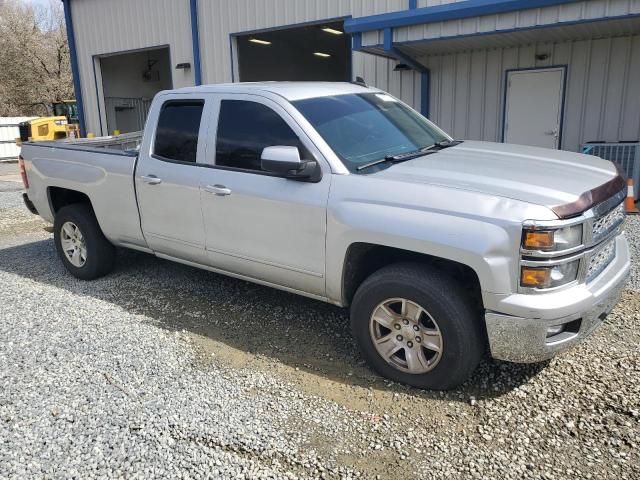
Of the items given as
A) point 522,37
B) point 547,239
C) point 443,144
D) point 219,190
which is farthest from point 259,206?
point 522,37

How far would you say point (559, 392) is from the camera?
10.8ft

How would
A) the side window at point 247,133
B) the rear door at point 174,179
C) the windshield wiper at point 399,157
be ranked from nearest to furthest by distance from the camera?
the windshield wiper at point 399,157 → the side window at point 247,133 → the rear door at point 174,179

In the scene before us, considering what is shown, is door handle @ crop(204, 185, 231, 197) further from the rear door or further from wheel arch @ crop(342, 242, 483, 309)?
wheel arch @ crop(342, 242, 483, 309)

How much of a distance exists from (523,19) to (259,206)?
19.2 feet

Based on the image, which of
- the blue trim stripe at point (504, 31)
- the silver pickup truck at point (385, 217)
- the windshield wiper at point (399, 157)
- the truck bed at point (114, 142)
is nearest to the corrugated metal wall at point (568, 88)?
the blue trim stripe at point (504, 31)

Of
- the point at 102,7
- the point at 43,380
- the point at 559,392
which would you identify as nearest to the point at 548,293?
the point at 559,392

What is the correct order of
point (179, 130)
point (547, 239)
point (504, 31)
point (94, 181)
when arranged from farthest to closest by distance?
1. point (504, 31)
2. point (94, 181)
3. point (179, 130)
4. point (547, 239)

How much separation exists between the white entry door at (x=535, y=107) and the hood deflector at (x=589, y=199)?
699cm

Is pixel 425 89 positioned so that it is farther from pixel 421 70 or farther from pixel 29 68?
pixel 29 68

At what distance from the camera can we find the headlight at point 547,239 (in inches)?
110

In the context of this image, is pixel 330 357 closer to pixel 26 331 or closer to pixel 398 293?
pixel 398 293

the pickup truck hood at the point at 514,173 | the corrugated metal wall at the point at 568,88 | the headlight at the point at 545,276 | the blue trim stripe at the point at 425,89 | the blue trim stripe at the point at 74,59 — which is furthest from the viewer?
the blue trim stripe at the point at 74,59

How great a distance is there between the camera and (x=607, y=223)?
10.7ft

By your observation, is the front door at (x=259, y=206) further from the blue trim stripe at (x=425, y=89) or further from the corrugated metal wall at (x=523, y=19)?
the blue trim stripe at (x=425, y=89)
